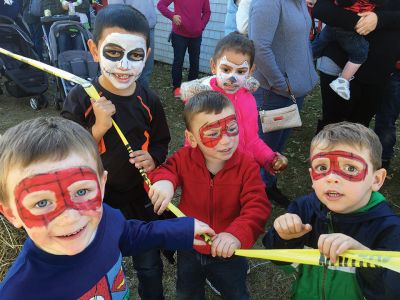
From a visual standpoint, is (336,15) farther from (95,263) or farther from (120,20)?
(95,263)

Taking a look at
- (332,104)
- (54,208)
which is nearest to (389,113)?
(332,104)

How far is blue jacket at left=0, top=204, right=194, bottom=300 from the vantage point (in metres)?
1.25

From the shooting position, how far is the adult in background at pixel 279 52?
2844mm

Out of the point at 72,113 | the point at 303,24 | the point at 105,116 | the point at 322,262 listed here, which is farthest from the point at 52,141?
the point at 303,24

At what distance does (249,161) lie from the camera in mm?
1969

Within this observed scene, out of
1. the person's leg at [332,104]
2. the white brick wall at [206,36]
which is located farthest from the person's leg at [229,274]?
the white brick wall at [206,36]

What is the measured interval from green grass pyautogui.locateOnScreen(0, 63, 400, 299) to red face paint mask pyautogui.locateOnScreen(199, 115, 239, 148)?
1342mm

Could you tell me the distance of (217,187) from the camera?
1912 millimetres

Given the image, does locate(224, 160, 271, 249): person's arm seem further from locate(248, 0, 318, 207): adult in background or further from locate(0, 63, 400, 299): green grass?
locate(248, 0, 318, 207): adult in background

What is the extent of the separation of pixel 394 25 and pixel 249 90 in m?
Result: 1.46

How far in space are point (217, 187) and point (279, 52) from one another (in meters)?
1.59

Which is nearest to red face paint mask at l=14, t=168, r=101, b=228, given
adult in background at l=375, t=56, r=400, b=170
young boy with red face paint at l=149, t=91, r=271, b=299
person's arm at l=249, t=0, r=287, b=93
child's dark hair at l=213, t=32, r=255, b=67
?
young boy with red face paint at l=149, t=91, r=271, b=299

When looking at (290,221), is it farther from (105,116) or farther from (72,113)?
(72,113)

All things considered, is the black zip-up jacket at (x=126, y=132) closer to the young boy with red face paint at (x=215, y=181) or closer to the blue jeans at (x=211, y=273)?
the young boy with red face paint at (x=215, y=181)
